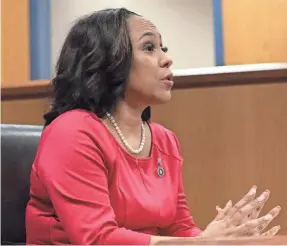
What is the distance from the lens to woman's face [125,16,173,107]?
1260mm

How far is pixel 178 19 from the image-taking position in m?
3.03

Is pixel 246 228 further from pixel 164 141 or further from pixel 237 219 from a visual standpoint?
pixel 164 141

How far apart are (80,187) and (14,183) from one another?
0.31 meters

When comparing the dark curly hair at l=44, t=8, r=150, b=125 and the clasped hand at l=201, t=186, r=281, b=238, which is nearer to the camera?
the clasped hand at l=201, t=186, r=281, b=238

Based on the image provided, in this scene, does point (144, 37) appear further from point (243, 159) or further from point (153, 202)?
point (243, 159)

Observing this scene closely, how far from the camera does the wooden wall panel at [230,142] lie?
1.89m

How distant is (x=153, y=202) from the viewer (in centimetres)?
117

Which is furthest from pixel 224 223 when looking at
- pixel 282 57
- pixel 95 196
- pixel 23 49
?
pixel 23 49

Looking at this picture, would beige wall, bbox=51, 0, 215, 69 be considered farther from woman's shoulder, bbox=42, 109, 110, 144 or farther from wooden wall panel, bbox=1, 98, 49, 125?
woman's shoulder, bbox=42, 109, 110, 144

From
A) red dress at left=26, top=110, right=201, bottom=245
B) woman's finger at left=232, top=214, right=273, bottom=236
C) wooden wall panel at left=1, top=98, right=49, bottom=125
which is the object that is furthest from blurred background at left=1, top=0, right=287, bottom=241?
woman's finger at left=232, top=214, right=273, bottom=236

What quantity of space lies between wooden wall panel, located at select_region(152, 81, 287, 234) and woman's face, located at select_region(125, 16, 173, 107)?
0.69 meters

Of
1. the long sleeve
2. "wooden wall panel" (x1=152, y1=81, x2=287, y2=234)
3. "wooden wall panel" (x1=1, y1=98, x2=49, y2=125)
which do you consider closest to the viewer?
the long sleeve

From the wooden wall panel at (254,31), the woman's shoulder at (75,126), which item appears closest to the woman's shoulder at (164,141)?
the woman's shoulder at (75,126)

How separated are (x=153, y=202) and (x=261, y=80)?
914mm
